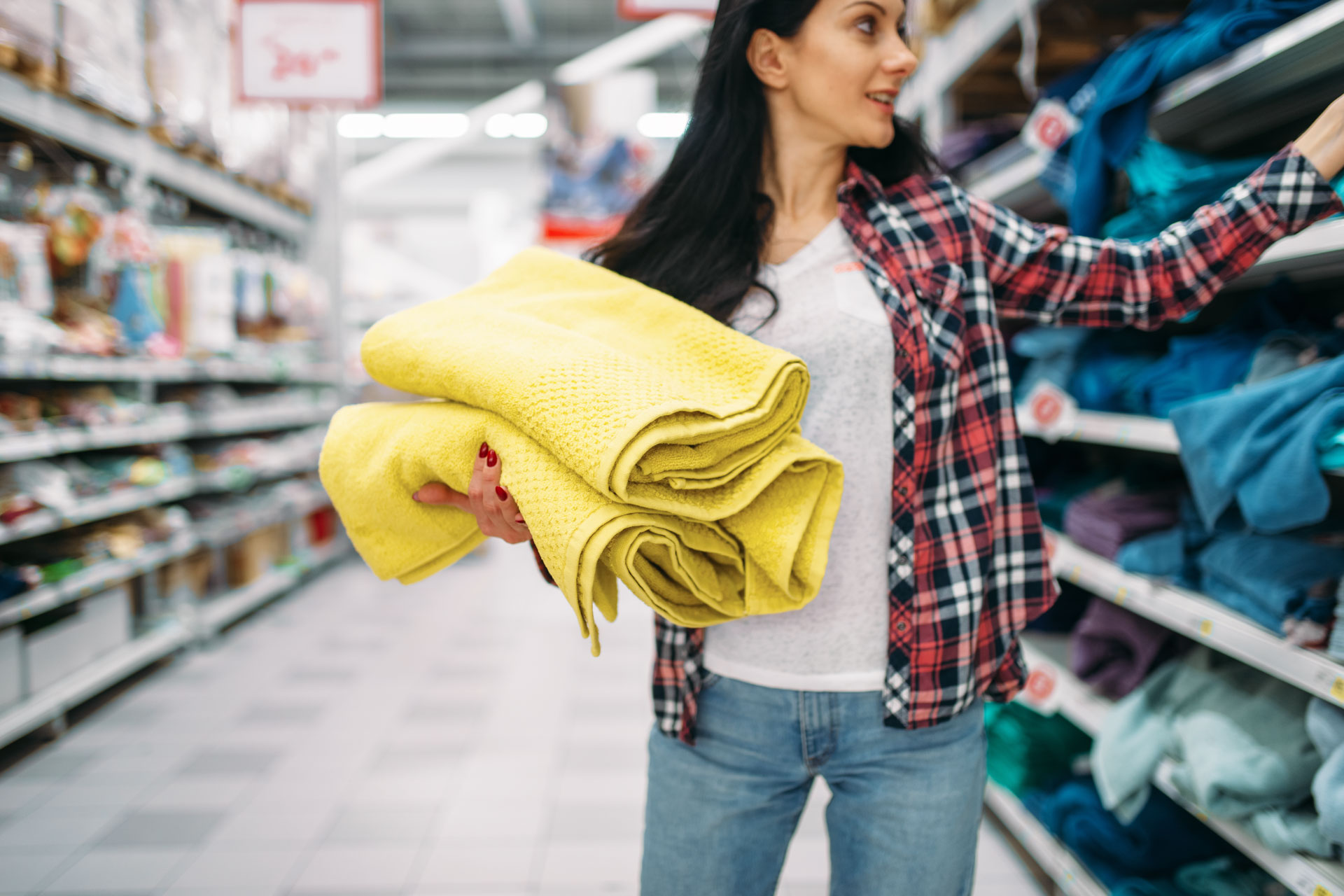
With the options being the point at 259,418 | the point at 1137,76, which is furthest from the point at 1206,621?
the point at 259,418

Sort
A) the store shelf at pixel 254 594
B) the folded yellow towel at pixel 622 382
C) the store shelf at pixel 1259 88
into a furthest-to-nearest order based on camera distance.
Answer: the store shelf at pixel 254 594 < the store shelf at pixel 1259 88 < the folded yellow towel at pixel 622 382

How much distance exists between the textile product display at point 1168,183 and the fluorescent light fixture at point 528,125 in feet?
37.9

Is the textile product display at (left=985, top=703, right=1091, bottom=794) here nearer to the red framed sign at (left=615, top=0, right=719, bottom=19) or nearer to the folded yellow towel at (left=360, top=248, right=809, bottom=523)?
the folded yellow towel at (left=360, top=248, right=809, bottom=523)

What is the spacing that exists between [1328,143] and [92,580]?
355 cm

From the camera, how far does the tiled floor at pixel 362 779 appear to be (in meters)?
2.19

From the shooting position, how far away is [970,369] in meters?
1.08

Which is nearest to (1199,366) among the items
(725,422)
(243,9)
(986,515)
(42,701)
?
(986,515)

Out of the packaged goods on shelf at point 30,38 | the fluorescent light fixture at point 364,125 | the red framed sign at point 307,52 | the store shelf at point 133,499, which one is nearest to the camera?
the packaged goods on shelf at point 30,38

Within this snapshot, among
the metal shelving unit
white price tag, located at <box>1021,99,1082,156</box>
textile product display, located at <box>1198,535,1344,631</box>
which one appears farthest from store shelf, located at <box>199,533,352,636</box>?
textile product display, located at <box>1198,535,1344,631</box>

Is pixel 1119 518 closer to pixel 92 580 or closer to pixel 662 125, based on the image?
pixel 92 580

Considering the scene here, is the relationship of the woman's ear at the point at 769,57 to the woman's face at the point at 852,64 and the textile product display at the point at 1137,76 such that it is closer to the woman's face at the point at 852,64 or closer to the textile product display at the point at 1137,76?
the woman's face at the point at 852,64

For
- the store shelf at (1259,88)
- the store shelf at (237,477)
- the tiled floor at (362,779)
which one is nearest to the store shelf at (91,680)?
the tiled floor at (362,779)

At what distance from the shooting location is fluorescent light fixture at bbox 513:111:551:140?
40.8 feet

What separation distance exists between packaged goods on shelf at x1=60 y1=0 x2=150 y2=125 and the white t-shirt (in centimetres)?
307
